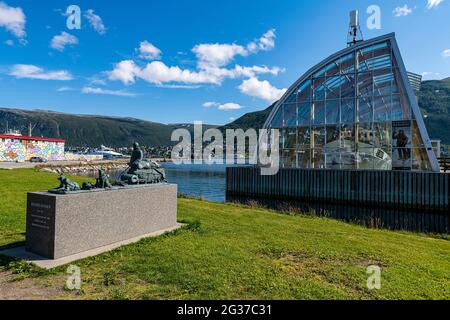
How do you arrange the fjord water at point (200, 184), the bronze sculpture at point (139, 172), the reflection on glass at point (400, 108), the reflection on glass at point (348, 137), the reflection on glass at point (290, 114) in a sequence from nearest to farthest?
the bronze sculpture at point (139, 172), the reflection on glass at point (400, 108), the reflection on glass at point (348, 137), the reflection on glass at point (290, 114), the fjord water at point (200, 184)

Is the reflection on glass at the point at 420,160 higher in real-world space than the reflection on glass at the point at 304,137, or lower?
lower

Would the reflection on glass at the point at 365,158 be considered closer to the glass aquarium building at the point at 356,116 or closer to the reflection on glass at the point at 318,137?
the glass aquarium building at the point at 356,116

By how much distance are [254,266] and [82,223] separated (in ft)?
13.6

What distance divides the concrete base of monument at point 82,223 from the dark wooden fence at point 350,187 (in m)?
21.5

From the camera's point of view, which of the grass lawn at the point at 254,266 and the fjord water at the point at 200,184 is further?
the fjord water at the point at 200,184

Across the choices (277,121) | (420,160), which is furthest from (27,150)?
(420,160)

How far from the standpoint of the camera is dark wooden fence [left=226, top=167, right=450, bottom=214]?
23.2 m

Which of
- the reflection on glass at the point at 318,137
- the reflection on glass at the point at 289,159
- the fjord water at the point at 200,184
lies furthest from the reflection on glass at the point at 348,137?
the fjord water at the point at 200,184

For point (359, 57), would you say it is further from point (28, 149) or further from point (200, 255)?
point (28, 149)

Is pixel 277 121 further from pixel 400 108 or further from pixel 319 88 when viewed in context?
pixel 400 108

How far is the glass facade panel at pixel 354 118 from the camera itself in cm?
2536

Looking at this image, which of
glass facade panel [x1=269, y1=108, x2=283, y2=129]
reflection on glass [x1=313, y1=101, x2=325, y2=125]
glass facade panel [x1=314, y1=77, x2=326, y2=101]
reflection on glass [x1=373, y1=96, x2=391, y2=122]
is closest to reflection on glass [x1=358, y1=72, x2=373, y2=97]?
reflection on glass [x1=373, y1=96, x2=391, y2=122]
